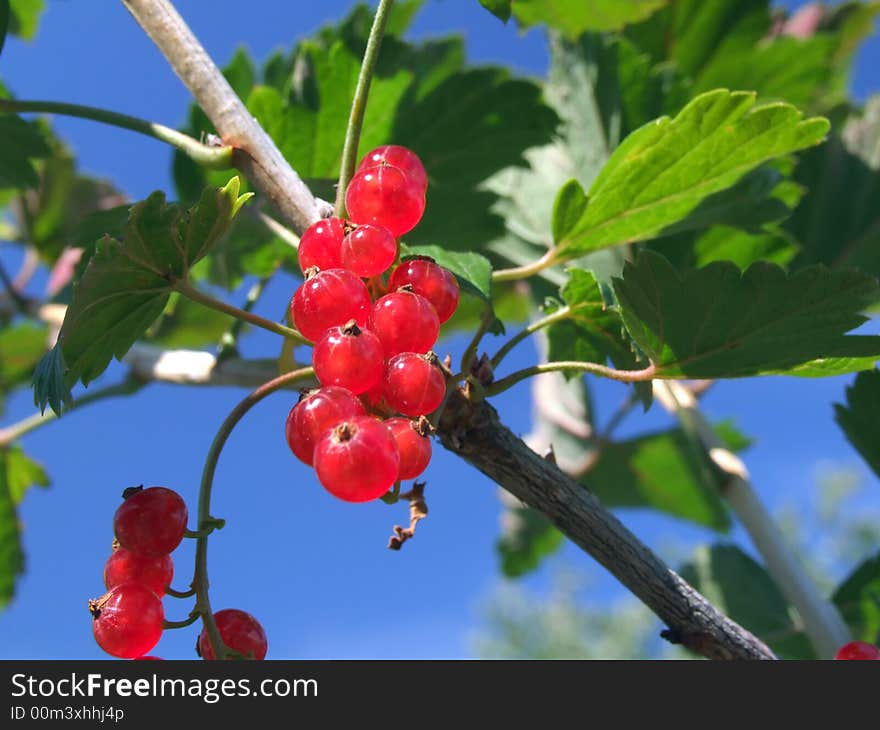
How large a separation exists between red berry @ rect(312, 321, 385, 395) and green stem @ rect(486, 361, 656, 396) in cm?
20

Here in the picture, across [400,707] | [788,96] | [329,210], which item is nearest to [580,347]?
[329,210]

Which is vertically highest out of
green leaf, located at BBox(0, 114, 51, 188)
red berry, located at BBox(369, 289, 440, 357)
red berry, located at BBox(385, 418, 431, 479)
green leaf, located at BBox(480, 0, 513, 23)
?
green leaf, located at BBox(0, 114, 51, 188)

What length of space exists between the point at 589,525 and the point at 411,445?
10.0 inches

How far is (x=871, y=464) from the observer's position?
1591 mm

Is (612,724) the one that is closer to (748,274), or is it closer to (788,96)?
(748,274)

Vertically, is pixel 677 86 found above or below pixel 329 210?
above

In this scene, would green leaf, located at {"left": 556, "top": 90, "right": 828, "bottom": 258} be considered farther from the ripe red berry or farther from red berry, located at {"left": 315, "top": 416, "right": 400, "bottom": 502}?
red berry, located at {"left": 315, "top": 416, "right": 400, "bottom": 502}

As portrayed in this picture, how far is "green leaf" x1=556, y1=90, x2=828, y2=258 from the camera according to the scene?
1193mm

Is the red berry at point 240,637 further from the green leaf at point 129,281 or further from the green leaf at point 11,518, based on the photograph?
the green leaf at point 11,518

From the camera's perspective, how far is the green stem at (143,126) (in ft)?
3.56

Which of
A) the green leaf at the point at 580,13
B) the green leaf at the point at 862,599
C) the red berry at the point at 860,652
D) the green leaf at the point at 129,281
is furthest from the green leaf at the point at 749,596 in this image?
the green leaf at the point at 129,281

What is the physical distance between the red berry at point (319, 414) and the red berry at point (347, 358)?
1 centimetres

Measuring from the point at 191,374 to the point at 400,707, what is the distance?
3.10ft

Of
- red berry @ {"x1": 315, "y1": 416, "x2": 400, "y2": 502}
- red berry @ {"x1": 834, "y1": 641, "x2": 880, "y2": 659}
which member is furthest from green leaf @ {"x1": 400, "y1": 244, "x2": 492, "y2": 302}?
red berry @ {"x1": 834, "y1": 641, "x2": 880, "y2": 659}
